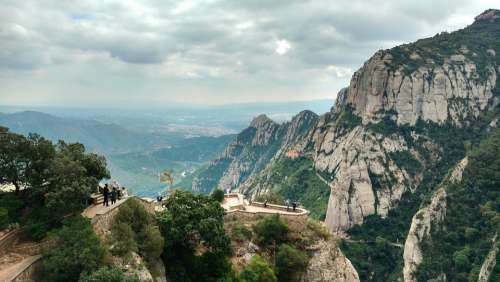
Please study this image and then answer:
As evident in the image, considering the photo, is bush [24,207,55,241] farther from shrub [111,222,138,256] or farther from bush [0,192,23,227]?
shrub [111,222,138,256]

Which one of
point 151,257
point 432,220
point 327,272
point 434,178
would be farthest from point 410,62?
point 151,257

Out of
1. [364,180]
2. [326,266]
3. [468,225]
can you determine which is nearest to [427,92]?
[364,180]

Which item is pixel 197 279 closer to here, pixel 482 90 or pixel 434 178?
pixel 434 178

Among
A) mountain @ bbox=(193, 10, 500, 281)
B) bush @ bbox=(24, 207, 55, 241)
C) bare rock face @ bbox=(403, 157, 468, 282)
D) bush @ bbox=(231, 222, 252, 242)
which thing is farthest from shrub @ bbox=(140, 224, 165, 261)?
bare rock face @ bbox=(403, 157, 468, 282)

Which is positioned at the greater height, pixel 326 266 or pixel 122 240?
pixel 122 240

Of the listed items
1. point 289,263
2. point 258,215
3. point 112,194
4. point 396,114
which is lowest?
point 289,263

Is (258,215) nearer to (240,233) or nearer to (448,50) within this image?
(240,233)
